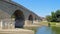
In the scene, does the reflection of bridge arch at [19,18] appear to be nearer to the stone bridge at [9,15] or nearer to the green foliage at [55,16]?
the stone bridge at [9,15]

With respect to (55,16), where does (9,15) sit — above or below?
below

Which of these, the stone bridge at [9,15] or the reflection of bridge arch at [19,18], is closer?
the stone bridge at [9,15]

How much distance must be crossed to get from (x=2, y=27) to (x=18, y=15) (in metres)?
25.8

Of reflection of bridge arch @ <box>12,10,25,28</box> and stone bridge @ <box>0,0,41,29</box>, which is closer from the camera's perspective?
stone bridge @ <box>0,0,41,29</box>

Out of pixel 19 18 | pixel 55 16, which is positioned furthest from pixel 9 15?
pixel 55 16

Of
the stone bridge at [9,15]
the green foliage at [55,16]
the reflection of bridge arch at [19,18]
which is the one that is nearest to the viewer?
the stone bridge at [9,15]

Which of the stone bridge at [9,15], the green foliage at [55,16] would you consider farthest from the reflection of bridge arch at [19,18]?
the green foliage at [55,16]

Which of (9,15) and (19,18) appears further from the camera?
(19,18)

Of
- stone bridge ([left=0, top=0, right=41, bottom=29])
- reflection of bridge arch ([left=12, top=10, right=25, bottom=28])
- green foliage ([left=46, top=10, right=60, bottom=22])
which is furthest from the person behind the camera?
green foliage ([left=46, top=10, right=60, bottom=22])

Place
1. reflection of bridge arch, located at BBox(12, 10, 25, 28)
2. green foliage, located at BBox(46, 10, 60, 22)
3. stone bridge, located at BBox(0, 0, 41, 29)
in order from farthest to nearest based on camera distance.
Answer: green foliage, located at BBox(46, 10, 60, 22) → reflection of bridge arch, located at BBox(12, 10, 25, 28) → stone bridge, located at BBox(0, 0, 41, 29)

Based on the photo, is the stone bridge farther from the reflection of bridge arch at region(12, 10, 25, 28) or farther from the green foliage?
the green foliage

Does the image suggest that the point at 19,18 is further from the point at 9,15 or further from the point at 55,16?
the point at 55,16

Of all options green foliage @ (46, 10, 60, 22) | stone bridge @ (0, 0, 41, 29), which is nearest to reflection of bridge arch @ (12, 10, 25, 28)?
stone bridge @ (0, 0, 41, 29)

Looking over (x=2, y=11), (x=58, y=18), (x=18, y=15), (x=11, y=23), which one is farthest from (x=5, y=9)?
(x=58, y=18)
